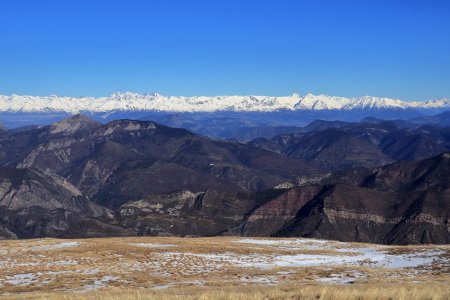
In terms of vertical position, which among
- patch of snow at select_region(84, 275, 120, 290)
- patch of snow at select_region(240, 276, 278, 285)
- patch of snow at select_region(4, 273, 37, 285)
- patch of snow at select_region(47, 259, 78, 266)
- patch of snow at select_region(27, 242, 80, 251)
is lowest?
patch of snow at select_region(27, 242, 80, 251)

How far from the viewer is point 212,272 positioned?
38531 mm

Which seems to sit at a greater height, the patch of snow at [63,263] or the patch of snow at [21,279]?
the patch of snow at [21,279]

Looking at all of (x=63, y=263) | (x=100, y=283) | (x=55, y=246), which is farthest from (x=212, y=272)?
(x=55, y=246)

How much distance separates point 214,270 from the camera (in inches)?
1560

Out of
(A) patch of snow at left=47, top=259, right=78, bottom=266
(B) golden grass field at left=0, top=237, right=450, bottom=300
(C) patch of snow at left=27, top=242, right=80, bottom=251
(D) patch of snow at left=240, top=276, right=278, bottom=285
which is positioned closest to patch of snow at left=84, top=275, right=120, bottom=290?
(B) golden grass field at left=0, top=237, right=450, bottom=300

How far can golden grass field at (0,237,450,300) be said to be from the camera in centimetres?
2486

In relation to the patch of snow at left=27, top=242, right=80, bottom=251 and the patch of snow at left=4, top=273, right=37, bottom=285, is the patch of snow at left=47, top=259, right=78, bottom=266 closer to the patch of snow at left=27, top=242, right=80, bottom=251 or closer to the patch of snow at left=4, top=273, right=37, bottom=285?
the patch of snow at left=4, top=273, right=37, bottom=285

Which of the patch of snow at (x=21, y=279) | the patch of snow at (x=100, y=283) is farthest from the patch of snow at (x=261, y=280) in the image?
the patch of snow at (x=21, y=279)

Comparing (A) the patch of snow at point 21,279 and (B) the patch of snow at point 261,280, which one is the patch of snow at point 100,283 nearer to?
(A) the patch of snow at point 21,279

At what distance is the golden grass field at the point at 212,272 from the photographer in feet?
81.6

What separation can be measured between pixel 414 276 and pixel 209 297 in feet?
66.2

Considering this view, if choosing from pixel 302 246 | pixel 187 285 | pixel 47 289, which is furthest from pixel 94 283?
pixel 302 246

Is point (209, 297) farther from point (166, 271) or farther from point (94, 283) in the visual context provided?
point (166, 271)

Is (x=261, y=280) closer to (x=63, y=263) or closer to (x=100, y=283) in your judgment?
(x=100, y=283)
